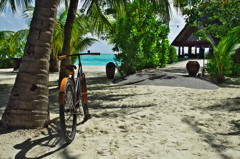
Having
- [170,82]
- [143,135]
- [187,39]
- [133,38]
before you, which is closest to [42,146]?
[143,135]

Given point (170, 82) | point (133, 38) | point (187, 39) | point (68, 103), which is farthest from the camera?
point (187, 39)

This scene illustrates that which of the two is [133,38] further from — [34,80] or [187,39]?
[187,39]

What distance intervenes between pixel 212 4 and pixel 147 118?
8084mm

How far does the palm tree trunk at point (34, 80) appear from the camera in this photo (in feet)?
11.3

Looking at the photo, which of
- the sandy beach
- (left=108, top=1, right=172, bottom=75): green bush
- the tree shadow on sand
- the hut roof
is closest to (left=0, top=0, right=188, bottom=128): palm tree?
the sandy beach

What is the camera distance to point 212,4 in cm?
1020

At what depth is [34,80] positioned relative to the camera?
3.50 metres

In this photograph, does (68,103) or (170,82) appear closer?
(68,103)

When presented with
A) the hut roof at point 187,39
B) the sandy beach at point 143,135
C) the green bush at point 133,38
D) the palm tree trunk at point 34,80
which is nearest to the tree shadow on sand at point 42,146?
the sandy beach at point 143,135

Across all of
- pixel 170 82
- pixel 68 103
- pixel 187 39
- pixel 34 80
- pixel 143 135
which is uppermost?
pixel 187 39

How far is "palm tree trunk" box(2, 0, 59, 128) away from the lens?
3.45 metres

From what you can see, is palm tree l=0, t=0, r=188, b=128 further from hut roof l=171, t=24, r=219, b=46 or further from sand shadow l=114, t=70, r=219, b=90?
hut roof l=171, t=24, r=219, b=46

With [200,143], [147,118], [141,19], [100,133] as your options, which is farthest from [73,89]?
[141,19]

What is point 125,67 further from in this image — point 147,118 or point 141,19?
point 147,118
